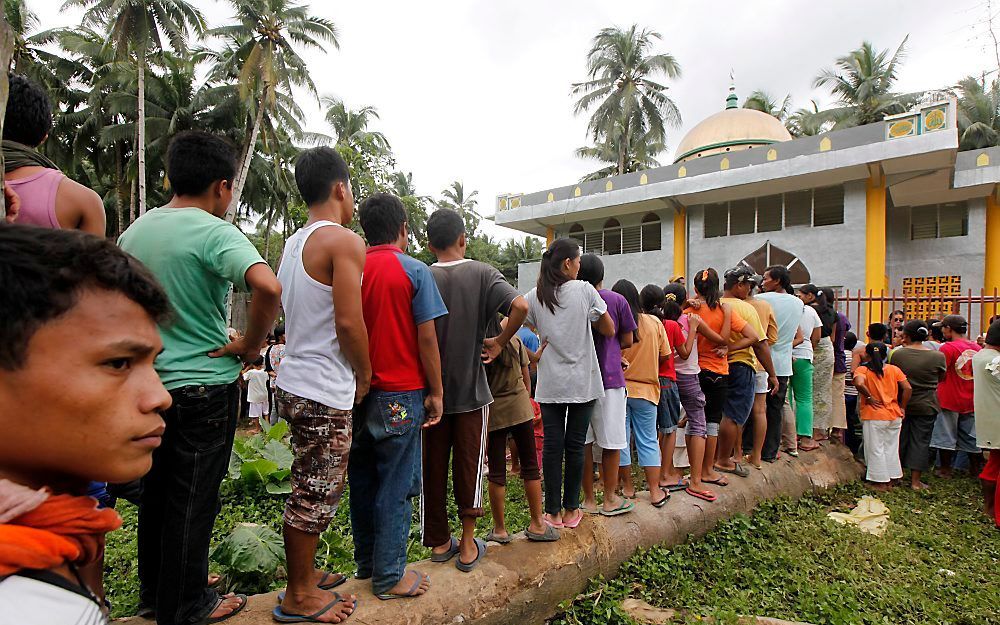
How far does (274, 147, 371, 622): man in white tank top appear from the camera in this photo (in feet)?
7.49

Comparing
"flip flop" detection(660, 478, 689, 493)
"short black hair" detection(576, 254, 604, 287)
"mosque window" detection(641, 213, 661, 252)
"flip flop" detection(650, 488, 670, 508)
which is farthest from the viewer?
"mosque window" detection(641, 213, 661, 252)

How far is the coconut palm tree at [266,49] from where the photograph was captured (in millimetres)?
19359

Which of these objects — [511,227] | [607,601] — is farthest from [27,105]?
[511,227]

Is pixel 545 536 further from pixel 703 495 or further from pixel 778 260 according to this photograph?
pixel 778 260

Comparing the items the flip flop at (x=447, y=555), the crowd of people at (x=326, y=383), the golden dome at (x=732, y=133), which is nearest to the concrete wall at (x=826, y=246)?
the golden dome at (x=732, y=133)

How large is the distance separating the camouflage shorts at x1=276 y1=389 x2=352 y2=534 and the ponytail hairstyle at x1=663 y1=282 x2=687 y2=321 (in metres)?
3.38

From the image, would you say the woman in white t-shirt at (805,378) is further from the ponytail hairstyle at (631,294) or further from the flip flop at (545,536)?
the flip flop at (545,536)

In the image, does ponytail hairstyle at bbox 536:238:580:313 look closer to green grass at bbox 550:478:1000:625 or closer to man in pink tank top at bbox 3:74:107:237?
green grass at bbox 550:478:1000:625

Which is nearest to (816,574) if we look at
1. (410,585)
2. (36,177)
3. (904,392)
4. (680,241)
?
(410,585)

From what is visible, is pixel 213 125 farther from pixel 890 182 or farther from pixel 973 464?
pixel 973 464

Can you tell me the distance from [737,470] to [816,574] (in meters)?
1.28

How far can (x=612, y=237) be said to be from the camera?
62.1 feet

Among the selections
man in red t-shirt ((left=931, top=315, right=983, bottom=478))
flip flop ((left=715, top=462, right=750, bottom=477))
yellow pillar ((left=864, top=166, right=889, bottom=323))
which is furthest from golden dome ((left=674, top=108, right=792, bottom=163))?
flip flop ((left=715, top=462, right=750, bottom=477))

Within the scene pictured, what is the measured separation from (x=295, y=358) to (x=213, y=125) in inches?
1002
